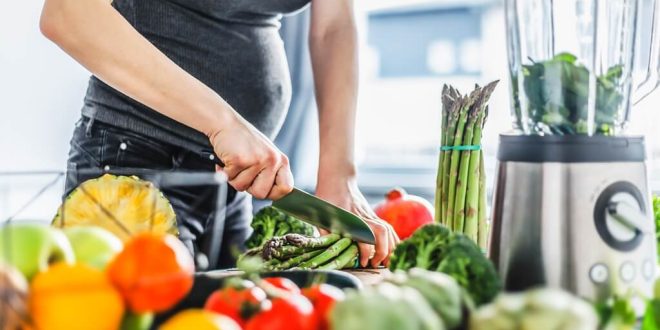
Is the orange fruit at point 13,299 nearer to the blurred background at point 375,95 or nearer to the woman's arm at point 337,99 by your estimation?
the woman's arm at point 337,99

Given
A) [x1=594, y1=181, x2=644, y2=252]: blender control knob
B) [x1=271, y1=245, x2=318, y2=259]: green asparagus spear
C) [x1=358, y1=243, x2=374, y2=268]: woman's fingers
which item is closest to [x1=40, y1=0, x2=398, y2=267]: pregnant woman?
[x1=358, y1=243, x2=374, y2=268]: woman's fingers

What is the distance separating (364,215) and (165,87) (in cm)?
46

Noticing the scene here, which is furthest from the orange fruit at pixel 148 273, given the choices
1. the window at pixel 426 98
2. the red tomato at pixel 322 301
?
the window at pixel 426 98

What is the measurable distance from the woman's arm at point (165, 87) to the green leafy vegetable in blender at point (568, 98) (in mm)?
401

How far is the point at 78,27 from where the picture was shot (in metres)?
1.24

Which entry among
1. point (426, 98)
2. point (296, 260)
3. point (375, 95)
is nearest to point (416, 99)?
point (426, 98)

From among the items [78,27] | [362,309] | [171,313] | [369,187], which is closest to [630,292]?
[362,309]

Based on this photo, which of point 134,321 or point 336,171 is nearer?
point 134,321

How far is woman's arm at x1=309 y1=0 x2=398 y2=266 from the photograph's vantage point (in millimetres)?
1549

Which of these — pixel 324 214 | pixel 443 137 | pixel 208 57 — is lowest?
pixel 324 214

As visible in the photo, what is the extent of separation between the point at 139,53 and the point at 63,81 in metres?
1.82

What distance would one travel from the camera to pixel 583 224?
0.88 m

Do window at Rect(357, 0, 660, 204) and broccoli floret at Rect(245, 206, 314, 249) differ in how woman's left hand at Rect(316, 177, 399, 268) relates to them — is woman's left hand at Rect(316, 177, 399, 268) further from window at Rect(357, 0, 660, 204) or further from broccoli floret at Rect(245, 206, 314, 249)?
window at Rect(357, 0, 660, 204)

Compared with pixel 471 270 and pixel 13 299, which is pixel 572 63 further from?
pixel 13 299
